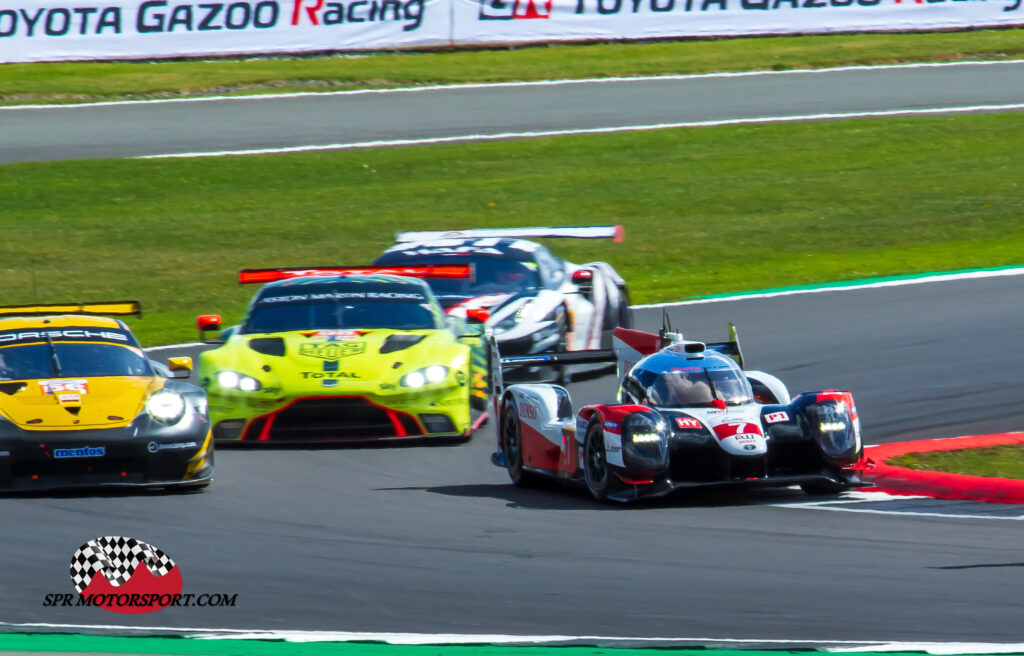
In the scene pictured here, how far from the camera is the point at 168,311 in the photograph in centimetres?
1938

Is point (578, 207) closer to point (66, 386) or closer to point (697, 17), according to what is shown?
point (697, 17)

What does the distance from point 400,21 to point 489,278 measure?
15.5 m

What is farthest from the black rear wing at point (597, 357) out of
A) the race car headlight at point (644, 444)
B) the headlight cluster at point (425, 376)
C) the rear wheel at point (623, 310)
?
the rear wheel at point (623, 310)

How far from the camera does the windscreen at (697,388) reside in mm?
10344

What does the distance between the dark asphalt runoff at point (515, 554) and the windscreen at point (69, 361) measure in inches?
→ 37.6

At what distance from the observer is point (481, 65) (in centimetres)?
3147

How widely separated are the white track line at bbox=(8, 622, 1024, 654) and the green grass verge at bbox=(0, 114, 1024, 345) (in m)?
11.4

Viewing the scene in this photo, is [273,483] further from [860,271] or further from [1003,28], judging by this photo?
[1003,28]

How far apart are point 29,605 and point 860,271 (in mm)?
14481

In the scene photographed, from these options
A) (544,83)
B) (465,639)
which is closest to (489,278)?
(465,639)

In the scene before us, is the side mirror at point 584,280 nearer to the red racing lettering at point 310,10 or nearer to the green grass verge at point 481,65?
the red racing lettering at point 310,10

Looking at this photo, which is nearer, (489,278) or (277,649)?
(277,649)

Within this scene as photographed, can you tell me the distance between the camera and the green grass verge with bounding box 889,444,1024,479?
34.0ft

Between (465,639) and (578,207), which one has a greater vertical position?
(578,207)
